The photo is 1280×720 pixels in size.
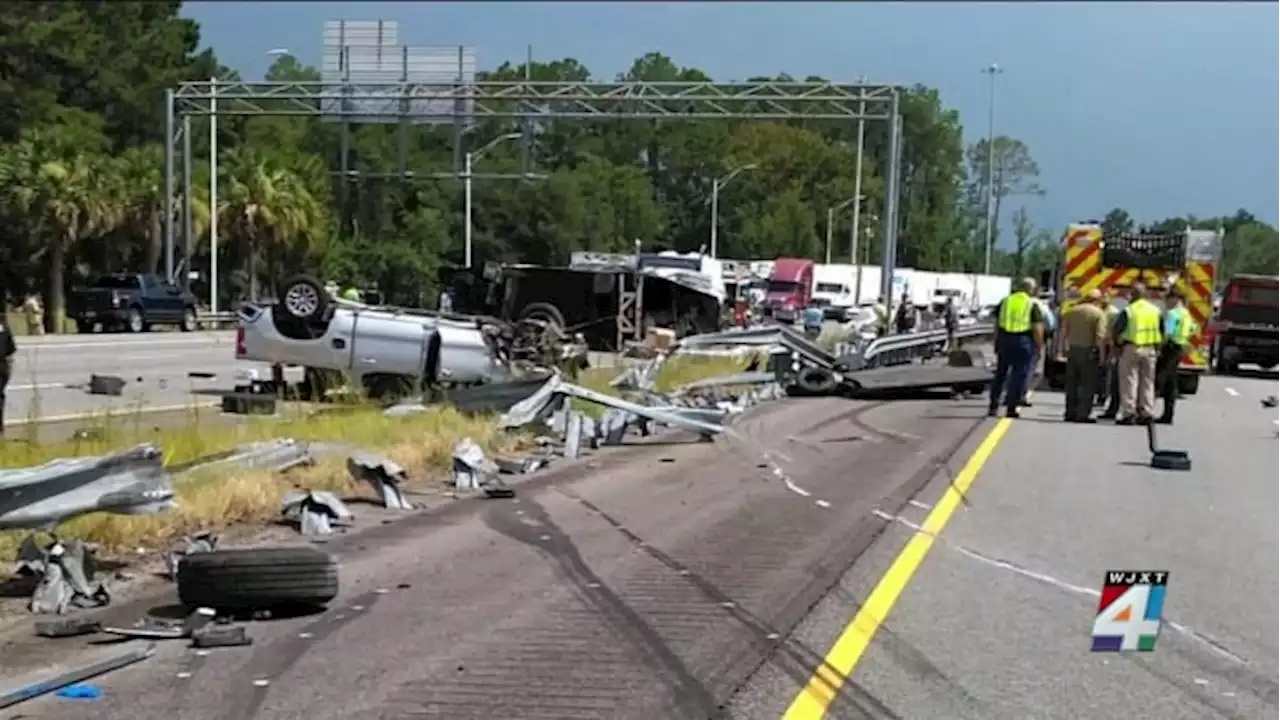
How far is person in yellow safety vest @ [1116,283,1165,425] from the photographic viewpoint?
71.5ft

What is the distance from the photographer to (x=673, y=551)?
10.9 meters

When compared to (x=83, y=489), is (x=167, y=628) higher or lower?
lower

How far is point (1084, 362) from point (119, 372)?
15.9 meters

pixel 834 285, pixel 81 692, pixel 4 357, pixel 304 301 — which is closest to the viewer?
pixel 81 692

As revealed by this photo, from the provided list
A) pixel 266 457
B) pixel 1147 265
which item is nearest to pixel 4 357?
pixel 266 457

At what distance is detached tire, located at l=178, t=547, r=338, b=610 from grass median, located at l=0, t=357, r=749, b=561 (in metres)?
1.40

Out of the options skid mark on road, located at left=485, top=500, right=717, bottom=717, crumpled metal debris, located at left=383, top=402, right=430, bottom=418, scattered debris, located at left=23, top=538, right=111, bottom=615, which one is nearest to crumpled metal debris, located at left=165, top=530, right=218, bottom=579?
scattered debris, located at left=23, top=538, right=111, bottom=615

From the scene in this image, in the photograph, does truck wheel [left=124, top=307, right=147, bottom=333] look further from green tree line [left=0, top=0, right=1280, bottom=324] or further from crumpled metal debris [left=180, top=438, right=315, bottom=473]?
crumpled metal debris [left=180, top=438, right=315, bottom=473]

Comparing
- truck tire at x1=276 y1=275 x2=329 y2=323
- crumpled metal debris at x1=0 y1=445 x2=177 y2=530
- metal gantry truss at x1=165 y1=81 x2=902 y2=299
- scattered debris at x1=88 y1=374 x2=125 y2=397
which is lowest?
scattered debris at x1=88 y1=374 x2=125 y2=397

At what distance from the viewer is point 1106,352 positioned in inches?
899

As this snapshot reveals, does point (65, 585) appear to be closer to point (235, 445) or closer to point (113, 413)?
point (235, 445)

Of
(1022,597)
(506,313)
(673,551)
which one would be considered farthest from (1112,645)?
(506,313)

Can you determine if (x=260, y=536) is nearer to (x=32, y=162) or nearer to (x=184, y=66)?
(x=32, y=162)

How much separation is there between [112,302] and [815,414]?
96.9 feet
